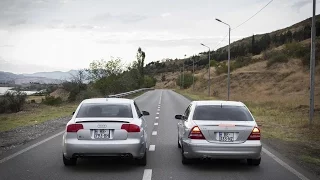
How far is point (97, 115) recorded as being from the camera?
8883 millimetres

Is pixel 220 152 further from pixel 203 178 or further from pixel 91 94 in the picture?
pixel 91 94

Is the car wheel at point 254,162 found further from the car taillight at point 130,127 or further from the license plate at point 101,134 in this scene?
the license plate at point 101,134

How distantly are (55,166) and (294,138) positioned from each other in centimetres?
885

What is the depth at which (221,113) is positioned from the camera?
9.01 m

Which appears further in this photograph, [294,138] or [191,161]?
[294,138]

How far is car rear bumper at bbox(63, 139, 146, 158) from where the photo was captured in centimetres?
790

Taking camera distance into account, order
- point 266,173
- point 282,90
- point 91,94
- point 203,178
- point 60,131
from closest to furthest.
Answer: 1. point 203,178
2. point 266,173
3. point 60,131
4. point 91,94
5. point 282,90

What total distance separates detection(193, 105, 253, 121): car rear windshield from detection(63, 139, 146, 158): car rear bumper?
171cm

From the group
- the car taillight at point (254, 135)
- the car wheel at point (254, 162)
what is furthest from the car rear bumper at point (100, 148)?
the car wheel at point (254, 162)

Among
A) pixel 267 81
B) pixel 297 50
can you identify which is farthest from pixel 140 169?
pixel 297 50

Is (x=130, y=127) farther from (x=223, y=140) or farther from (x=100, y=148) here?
(x=223, y=140)

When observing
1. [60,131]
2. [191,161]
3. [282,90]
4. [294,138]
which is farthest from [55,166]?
[282,90]

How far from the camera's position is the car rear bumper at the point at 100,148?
Result: 7902mm

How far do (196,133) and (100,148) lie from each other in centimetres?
199
